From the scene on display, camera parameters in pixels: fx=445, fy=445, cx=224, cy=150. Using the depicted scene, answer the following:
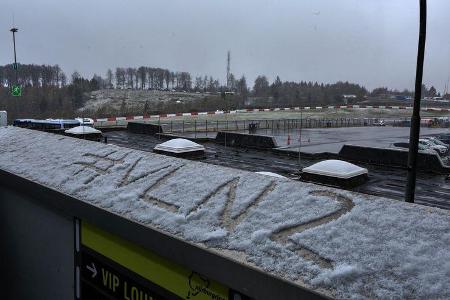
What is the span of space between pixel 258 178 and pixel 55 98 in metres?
110

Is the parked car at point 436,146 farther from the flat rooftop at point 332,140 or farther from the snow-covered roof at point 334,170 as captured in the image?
the snow-covered roof at point 334,170

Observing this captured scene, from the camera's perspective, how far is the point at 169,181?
12.6 feet

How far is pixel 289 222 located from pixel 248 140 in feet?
96.6

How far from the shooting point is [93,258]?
13.1 feet

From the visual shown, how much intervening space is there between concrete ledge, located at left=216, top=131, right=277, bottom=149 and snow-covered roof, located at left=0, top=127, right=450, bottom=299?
26.4 meters

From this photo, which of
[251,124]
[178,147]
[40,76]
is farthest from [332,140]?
[40,76]

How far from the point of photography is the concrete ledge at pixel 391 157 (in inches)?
867

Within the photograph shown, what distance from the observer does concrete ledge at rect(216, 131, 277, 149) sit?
101 feet

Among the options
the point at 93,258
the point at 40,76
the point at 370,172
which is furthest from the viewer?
the point at 40,76

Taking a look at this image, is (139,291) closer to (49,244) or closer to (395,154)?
(49,244)

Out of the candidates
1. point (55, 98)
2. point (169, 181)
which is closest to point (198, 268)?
point (169, 181)

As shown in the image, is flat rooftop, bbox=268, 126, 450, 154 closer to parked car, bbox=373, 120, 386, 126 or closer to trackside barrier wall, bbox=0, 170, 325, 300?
parked car, bbox=373, 120, 386, 126

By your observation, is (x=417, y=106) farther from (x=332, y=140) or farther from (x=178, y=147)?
(x=332, y=140)

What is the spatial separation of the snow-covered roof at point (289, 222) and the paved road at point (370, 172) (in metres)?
14.4
